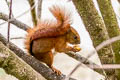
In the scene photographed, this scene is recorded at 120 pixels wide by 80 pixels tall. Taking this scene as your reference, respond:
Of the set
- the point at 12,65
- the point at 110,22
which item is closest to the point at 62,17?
the point at 110,22

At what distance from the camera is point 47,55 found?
125cm

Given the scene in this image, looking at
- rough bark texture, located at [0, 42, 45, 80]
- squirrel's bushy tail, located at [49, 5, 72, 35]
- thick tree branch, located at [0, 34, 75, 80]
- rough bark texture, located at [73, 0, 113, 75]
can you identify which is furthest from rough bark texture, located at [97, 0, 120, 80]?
rough bark texture, located at [0, 42, 45, 80]

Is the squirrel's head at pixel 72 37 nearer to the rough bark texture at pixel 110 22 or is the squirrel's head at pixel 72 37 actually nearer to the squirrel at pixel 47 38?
the squirrel at pixel 47 38

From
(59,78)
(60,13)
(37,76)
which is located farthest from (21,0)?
(37,76)

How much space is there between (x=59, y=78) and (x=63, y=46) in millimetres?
359

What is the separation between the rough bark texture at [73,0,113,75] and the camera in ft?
3.53

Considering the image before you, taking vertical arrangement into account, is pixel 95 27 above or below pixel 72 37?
above

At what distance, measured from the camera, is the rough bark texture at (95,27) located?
1.08 meters

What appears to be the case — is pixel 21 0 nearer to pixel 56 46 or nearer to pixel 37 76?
pixel 56 46

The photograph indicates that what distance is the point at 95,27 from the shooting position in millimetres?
1096

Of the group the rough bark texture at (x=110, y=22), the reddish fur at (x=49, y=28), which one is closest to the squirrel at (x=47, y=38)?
the reddish fur at (x=49, y=28)

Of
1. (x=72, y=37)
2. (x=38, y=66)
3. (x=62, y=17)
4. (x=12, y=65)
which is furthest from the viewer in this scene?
(x=72, y=37)

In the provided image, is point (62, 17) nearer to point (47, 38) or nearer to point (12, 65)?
point (47, 38)

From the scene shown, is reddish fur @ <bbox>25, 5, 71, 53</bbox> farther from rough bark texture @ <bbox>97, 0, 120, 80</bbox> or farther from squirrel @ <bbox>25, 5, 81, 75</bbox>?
rough bark texture @ <bbox>97, 0, 120, 80</bbox>
